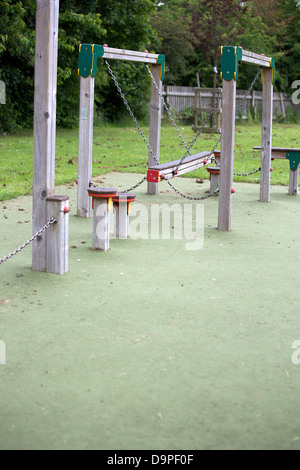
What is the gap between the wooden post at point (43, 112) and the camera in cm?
502

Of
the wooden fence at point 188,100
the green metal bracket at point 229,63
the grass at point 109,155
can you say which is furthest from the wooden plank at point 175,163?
the wooden fence at point 188,100

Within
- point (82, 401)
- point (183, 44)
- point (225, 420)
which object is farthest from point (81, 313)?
point (183, 44)

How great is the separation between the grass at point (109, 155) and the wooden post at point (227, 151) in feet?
10.0

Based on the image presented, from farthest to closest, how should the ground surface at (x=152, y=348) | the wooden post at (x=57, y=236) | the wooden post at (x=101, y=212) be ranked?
the wooden post at (x=101, y=212), the wooden post at (x=57, y=236), the ground surface at (x=152, y=348)

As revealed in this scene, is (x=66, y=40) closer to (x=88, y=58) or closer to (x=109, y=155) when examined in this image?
(x=109, y=155)

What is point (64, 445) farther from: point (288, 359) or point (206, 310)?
point (206, 310)

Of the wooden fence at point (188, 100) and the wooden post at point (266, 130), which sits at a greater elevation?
the wooden fence at point (188, 100)

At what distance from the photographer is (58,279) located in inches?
204

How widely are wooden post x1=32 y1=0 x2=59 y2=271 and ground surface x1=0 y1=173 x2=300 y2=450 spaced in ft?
1.35

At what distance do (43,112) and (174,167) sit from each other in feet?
10.4

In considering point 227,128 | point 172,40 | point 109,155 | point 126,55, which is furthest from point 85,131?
point 172,40

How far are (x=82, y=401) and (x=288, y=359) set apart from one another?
4.08ft

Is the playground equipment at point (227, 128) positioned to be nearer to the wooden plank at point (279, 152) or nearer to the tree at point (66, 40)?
the wooden plank at point (279, 152)

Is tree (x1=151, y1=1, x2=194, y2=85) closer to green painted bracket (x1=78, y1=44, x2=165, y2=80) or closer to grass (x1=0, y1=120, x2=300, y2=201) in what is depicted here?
grass (x1=0, y1=120, x2=300, y2=201)
